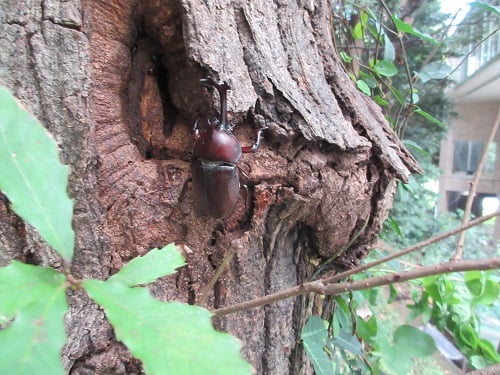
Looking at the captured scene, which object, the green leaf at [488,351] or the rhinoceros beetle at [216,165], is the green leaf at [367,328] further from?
the rhinoceros beetle at [216,165]

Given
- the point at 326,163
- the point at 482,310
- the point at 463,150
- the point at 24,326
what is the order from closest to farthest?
the point at 24,326 → the point at 326,163 → the point at 482,310 → the point at 463,150

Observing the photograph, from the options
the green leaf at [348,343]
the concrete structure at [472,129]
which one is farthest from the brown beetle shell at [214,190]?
the concrete structure at [472,129]

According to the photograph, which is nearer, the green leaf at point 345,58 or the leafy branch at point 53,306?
the leafy branch at point 53,306

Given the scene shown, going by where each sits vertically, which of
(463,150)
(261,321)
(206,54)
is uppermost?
(206,54)

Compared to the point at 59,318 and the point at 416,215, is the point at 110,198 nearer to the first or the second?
the point at 59,318

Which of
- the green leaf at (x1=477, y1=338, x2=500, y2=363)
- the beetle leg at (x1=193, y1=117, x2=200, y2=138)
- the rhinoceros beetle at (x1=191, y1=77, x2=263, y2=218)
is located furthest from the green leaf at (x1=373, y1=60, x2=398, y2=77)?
the green leaf at (x1=477, y1=338, x2=500, y2=363)

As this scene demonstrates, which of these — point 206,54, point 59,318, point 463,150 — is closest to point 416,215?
point 463,150

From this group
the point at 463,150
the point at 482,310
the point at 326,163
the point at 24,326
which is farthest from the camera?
the point at 463,150
